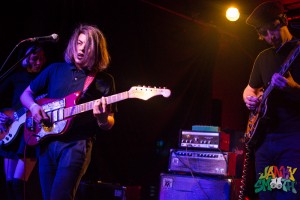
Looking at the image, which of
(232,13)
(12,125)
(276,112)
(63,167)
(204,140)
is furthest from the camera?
(232,13)

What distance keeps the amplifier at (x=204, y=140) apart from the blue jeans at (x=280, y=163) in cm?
143

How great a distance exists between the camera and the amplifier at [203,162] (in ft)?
14.2

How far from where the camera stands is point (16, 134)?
13.4 feet

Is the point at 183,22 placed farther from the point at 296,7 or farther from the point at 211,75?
the point at 296,7

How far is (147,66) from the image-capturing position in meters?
6.20

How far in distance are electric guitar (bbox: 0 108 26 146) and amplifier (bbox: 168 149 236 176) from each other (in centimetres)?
186

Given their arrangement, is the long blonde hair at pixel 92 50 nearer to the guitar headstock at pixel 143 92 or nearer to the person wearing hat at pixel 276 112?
the guitar headstock at pixel 143 92

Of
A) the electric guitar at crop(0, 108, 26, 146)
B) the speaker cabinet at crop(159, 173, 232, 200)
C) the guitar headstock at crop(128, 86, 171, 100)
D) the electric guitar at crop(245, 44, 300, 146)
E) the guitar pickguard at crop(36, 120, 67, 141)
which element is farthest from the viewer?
the speaker cabinet at crop(159, 173, 232, 200)

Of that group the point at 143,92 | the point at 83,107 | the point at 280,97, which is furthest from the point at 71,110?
the point at 280,97

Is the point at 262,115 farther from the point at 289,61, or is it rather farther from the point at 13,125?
the point at 13,125

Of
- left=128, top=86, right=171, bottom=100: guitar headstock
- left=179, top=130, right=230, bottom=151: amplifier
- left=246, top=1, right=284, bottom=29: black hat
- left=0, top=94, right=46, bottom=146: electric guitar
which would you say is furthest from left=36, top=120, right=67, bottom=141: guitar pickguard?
left=179, top=130, right=230, bottom=151: amplifier

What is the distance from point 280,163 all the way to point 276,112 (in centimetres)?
40

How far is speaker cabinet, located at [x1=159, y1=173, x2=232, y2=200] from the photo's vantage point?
13.8 ft
